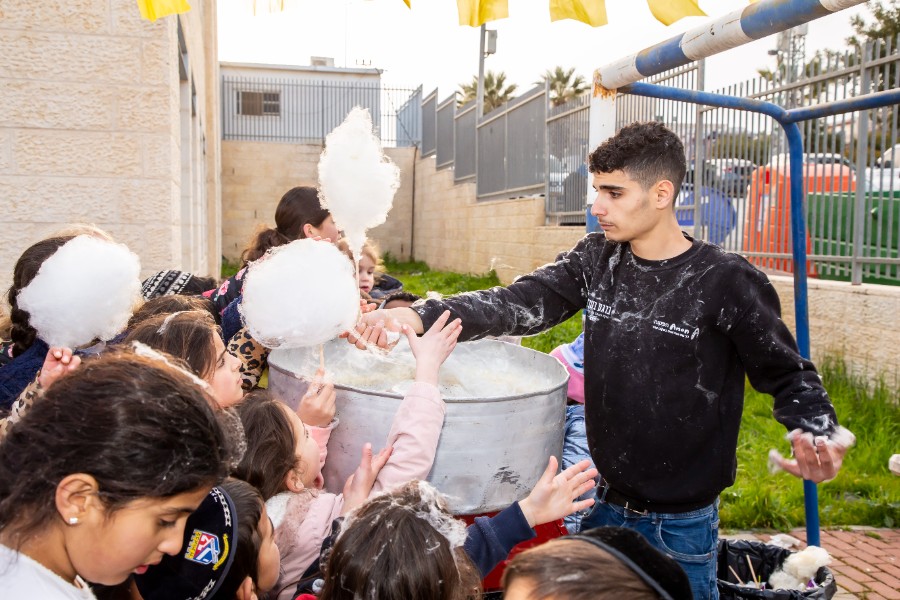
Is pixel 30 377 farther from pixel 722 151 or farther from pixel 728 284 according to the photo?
pixel 722 151

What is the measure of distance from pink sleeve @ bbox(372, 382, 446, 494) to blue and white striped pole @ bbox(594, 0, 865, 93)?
1.27m

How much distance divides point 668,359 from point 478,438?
0.62 meters

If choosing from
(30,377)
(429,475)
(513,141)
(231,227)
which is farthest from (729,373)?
(231,227)

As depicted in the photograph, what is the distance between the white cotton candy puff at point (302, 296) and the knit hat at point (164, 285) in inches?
48.3

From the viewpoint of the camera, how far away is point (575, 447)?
9.16ft

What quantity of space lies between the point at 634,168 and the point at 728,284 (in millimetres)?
431

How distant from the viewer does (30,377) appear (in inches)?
81.6

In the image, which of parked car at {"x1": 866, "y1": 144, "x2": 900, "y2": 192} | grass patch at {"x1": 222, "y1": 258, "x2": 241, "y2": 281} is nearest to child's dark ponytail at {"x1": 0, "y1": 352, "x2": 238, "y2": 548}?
parked car at {"x1": 866, "y1": 144, "x2": 900, "y2": 192}

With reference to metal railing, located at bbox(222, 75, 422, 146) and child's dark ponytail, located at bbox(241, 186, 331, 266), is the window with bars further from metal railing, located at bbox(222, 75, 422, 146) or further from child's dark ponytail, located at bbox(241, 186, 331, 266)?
child's dark ponytail, located at bbox(241, 186, 331, 266)

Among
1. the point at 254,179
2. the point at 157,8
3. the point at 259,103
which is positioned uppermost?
the point at 259,103

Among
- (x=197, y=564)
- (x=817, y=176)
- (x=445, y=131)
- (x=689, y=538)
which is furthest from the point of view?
(x=445, y=131)

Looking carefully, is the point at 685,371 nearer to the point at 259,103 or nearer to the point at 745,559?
the point at 745,559

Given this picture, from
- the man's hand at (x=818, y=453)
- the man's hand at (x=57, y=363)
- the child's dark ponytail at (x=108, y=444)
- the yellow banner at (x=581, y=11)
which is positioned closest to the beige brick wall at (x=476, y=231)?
the yellow banner at (x=581, y=11)

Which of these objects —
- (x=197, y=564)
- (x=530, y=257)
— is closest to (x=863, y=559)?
(x=197, y=564)
